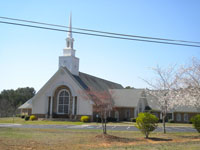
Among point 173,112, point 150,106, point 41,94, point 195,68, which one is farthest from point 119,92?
point 195,68

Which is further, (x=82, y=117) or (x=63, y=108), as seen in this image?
(x=63, y=108)

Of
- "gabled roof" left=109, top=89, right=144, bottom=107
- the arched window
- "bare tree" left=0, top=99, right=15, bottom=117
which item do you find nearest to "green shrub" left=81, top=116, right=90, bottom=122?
the arched window

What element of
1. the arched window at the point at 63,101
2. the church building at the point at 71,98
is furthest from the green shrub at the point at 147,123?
the arched window at the point at 63,101

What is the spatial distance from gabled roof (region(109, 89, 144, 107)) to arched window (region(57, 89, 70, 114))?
28.5 ft

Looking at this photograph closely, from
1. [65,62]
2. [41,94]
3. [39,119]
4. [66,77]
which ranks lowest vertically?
[39,119]

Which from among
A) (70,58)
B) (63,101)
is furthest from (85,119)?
(70,58)

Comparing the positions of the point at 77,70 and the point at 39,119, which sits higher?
the point at 77,70

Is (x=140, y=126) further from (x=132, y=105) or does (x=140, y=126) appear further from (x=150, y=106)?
(x=150, y=106)

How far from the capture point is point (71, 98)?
44.3 m

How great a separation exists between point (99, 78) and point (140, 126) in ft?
115

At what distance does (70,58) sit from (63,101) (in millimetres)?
8134

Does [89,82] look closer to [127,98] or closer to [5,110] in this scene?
[127,98]

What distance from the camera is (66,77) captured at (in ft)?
146

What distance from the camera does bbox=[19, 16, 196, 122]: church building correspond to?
141ft
